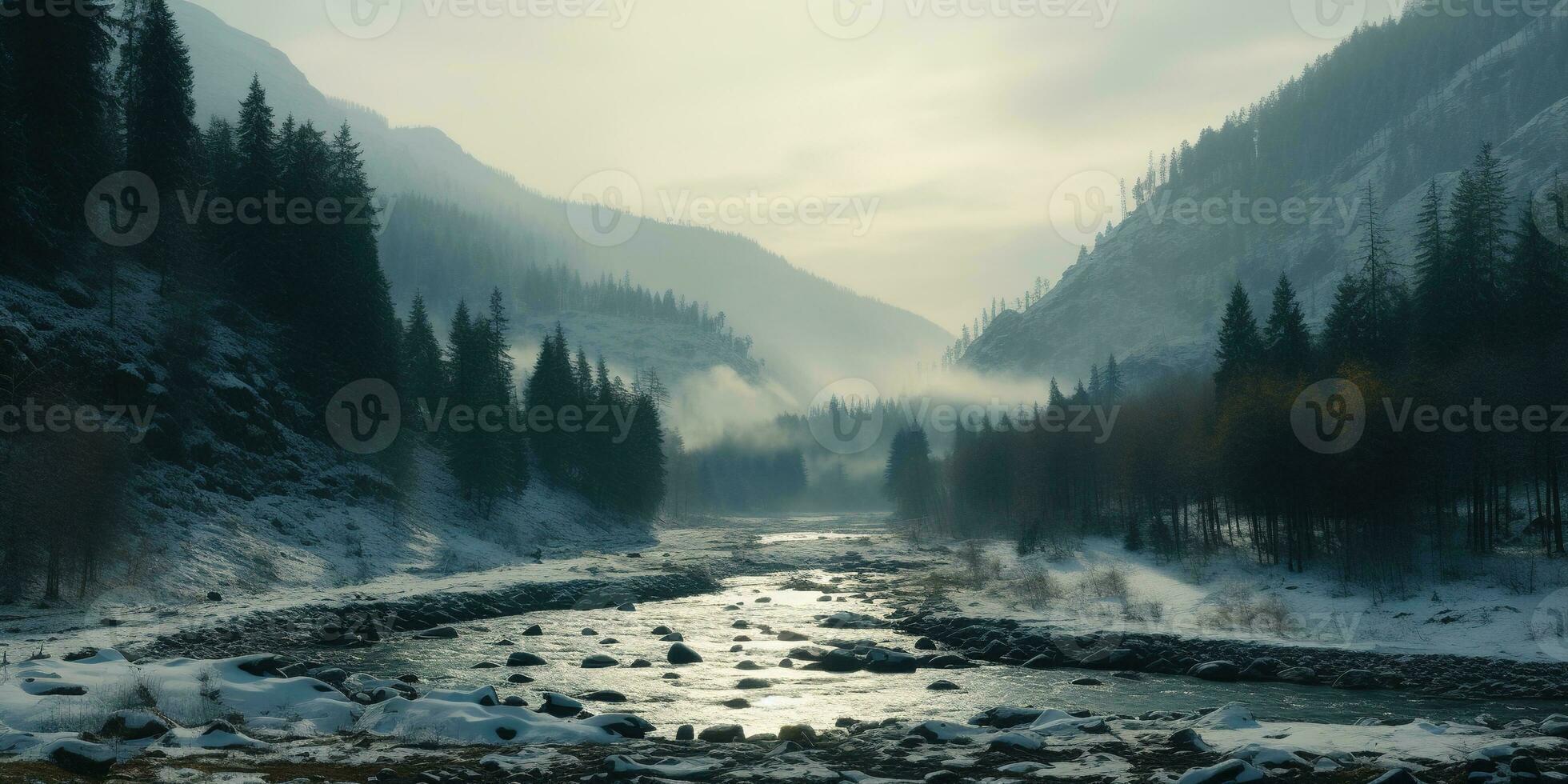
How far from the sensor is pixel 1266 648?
33562mm

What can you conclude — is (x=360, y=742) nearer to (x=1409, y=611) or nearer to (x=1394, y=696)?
(x=1394, y=696)

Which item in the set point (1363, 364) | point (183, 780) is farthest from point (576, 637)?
point (1363, 364)

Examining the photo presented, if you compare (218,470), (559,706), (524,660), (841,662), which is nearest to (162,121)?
(218,470)

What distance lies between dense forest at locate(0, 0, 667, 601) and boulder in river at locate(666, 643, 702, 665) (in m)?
21.7

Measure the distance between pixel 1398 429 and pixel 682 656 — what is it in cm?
3884

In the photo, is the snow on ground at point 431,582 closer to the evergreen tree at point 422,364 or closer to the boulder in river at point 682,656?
the boulder in river at point 682,656

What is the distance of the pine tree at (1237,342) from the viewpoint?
69250 millimetres

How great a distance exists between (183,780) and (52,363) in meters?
38.7

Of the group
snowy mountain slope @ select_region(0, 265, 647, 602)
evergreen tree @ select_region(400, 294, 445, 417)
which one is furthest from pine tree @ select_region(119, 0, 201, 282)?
evergreen tree @ select_region(400, 294, 445, 417)

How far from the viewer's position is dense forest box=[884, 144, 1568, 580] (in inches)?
1795

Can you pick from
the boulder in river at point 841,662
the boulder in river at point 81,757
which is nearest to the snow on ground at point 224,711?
the boulder in river at point 81,757

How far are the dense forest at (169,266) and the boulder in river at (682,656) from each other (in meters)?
21.7

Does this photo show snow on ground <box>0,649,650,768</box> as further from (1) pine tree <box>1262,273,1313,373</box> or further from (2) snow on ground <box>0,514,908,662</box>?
(1) pine tree <box>1262,273,1313,373</box>

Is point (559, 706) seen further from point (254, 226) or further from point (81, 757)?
point (254, 226)
